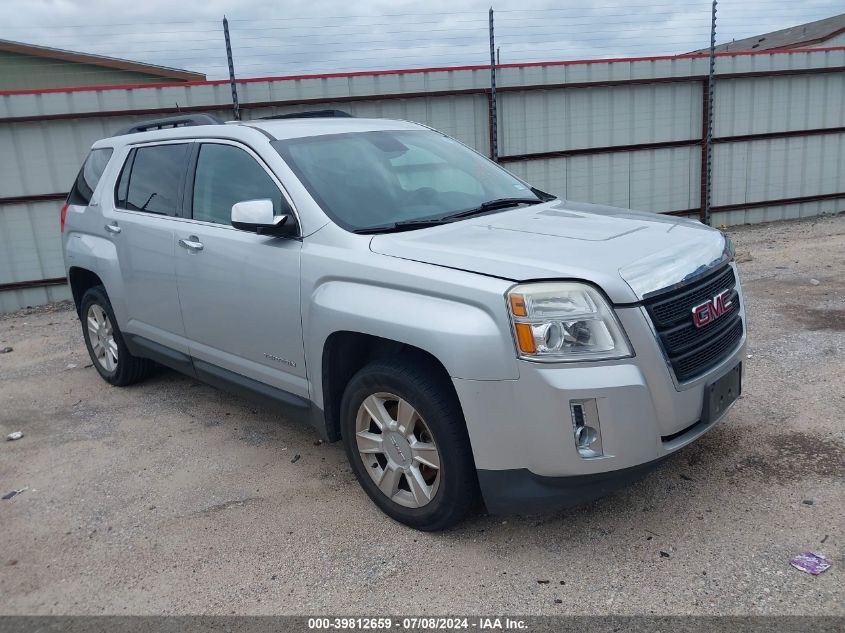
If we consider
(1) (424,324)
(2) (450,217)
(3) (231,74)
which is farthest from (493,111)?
(1) (424,324)

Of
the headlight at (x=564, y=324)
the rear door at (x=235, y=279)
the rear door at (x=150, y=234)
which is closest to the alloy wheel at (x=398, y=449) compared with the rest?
the rear door at (x=235, y=279)

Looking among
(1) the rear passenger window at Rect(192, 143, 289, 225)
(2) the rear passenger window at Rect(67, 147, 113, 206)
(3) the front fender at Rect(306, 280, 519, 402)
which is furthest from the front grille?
(2) the rear passenger window at Rect(67, 147, 113, 206)

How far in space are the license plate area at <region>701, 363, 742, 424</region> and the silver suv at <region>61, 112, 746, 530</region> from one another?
14 mm

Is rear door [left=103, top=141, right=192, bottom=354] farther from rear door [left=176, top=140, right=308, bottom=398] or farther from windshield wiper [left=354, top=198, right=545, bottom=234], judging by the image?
windshield wiper [left=354, top=198, right=545, bottom=234]

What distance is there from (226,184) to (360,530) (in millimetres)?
2075

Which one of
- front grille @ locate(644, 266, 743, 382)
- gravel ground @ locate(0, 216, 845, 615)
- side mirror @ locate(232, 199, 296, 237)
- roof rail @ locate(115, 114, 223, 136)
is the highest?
roof rail @ locate(115, 114, 223, 136)

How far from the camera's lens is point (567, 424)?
2.80 metres

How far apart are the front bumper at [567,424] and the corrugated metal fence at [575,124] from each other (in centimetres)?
754

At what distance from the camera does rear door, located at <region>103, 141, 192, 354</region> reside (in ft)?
15.0

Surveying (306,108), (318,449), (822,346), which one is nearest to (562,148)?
(306,108)

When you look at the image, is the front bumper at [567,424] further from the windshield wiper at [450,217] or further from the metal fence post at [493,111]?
the metal fence post at [493,111]

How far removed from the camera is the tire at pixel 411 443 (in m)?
3.05

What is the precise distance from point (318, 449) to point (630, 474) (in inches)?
80.9

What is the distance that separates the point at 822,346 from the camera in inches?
218
